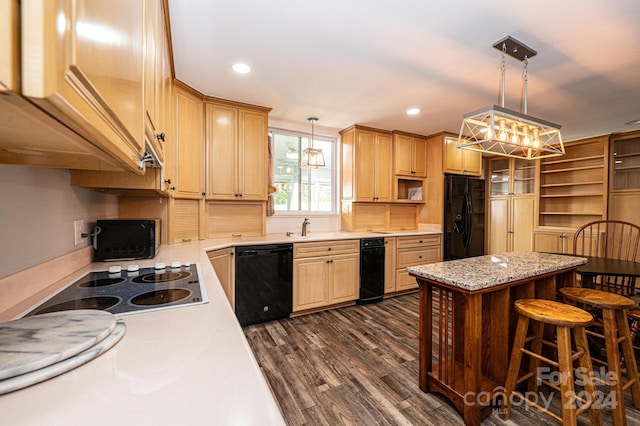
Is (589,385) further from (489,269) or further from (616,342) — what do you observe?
(489,269)

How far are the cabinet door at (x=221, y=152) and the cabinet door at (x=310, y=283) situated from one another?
1.12m

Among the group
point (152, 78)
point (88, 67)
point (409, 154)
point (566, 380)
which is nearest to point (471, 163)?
point (409, 154)

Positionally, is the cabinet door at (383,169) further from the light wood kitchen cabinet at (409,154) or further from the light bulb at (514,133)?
the light bulb at (514,133)

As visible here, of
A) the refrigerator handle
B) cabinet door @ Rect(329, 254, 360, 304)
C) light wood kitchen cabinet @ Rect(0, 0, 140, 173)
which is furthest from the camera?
the refrigerator handle

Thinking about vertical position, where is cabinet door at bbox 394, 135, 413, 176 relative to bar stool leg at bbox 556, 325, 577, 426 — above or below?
above

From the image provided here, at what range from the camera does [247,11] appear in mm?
1729

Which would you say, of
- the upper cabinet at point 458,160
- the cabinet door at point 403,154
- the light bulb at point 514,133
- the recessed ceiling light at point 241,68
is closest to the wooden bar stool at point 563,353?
the light bulb at point 514,133

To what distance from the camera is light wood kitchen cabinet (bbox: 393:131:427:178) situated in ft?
14.1

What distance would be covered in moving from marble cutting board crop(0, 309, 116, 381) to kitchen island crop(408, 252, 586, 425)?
1.58 metres

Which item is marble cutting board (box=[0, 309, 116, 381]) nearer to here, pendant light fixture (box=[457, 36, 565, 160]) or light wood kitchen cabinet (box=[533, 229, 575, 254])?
A: pendant light fixture (box=[457, 36, 565, 160])

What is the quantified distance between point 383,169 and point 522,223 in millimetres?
3150

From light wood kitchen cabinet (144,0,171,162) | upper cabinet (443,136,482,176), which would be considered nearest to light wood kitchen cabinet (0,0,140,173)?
light wood kitchen cabinet (144,0,171,162)

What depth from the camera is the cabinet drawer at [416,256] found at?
3.97 metres

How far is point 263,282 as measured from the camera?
297cm
